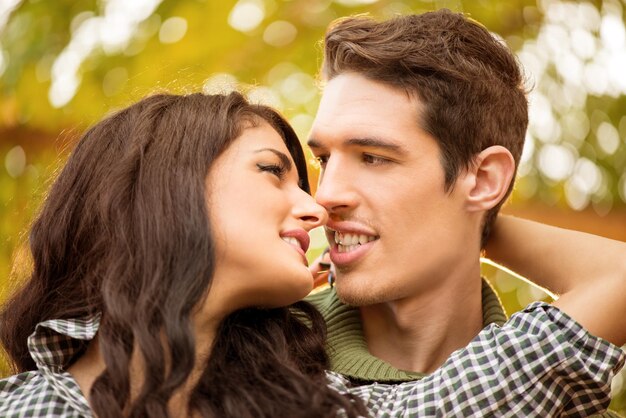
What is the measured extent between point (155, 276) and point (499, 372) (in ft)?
2.40

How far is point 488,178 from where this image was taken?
9.20 ft

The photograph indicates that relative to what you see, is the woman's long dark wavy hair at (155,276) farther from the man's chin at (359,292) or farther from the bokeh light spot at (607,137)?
the bokeh light spot at (607,137)

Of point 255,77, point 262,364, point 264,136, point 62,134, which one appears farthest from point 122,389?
point 255,77

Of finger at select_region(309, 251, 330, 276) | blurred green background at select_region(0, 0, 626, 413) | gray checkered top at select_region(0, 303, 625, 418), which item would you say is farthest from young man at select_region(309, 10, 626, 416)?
blurred green background at select_region(0, 0, 626, 413)

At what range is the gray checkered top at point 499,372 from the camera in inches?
83.4

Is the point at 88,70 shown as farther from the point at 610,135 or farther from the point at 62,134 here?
the point at 610,135

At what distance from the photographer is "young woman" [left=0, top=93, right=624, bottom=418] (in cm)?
206

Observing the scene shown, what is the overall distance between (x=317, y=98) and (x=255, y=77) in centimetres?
23

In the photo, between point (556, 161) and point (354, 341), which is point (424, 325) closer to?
point (354, 341)

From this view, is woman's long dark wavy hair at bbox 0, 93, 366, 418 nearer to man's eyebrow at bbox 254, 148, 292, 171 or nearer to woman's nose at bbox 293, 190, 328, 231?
man's eyebrow at bbox 254, 148, 292, 171

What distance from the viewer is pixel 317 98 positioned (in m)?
3.78

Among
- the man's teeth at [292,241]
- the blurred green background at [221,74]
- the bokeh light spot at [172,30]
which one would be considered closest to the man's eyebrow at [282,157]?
the man's teeth at [292,241]

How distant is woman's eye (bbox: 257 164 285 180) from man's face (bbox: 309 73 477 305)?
0.31 m

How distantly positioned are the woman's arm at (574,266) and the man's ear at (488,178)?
13 cm
